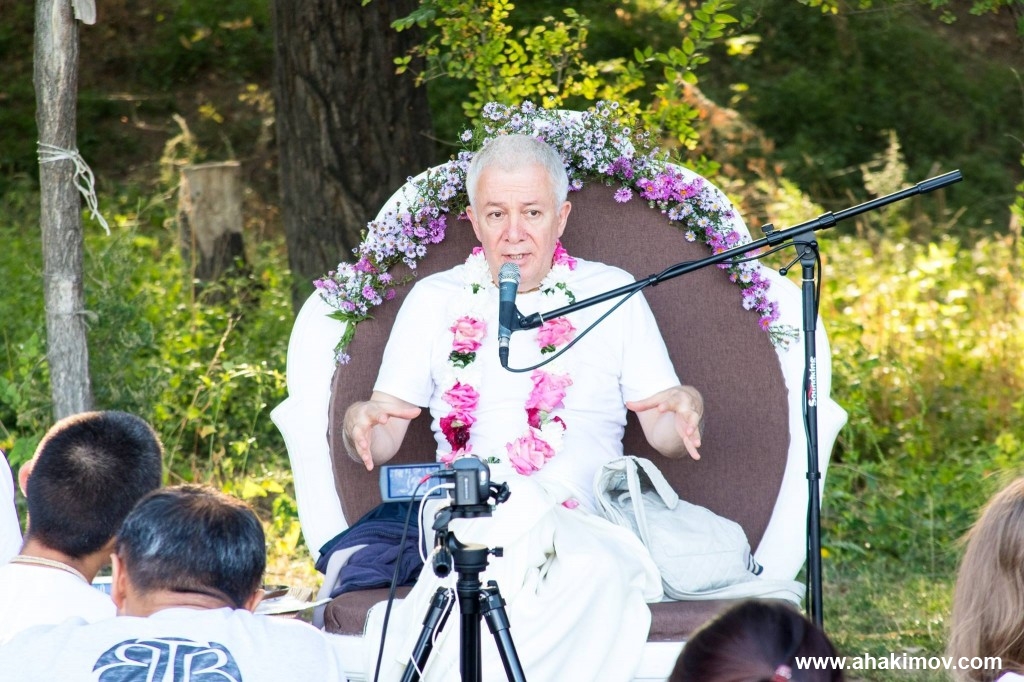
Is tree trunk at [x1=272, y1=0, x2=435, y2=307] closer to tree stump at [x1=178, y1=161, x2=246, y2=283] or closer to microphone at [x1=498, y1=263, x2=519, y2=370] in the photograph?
tree stump at [x1=178, y1=161, x2=246, y2=283]

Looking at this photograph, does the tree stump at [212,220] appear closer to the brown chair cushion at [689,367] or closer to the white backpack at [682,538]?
the brown chair cushion at [689,367]

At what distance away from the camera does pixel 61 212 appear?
15.4ft

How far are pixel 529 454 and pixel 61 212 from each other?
1979mm

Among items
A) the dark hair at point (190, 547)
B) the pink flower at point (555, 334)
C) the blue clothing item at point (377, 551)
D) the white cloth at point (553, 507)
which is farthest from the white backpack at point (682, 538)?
the dark hair at point (190, 547)

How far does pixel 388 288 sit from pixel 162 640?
2346 mm

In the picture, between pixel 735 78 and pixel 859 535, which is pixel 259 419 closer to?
pixel 859 535

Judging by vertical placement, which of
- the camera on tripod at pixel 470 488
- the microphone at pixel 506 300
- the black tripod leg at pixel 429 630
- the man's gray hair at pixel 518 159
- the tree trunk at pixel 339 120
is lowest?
the black tripod leg at pixel 429 630

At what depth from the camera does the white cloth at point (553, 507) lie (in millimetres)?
3393

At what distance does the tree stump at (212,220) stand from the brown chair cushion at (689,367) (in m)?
4.01

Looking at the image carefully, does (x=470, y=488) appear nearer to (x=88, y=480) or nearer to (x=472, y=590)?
(x=472, y=590)

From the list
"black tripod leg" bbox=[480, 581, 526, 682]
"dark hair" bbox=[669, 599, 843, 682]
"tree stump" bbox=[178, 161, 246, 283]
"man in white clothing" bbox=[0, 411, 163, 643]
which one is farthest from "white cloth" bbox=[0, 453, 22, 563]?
"tree stump" bbox=[178, 161, 246, 283]

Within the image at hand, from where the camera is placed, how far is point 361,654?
3586mm

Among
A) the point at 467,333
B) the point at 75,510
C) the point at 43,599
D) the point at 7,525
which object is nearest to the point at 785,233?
the point at 467,333

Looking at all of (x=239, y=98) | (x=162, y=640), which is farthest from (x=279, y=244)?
(x=162, y=640)
